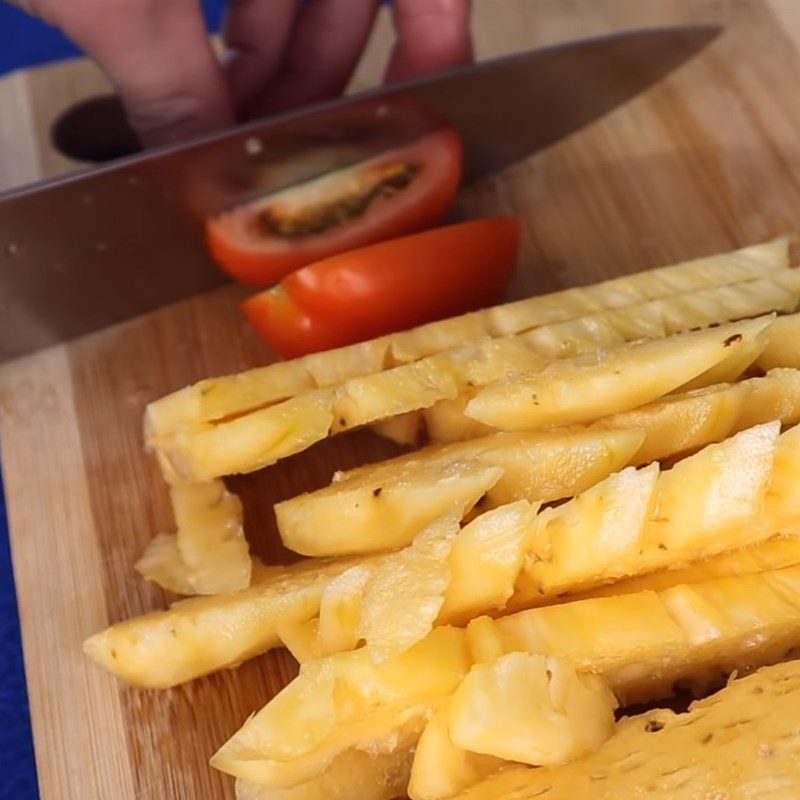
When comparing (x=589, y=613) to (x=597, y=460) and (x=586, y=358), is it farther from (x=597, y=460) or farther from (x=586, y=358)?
(x=586, y=358)

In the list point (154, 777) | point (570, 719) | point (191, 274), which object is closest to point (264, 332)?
point (191, 274)

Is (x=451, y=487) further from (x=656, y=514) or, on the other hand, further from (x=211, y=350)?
(x=211, y=350)

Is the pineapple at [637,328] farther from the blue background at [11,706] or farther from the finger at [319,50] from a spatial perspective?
the finger at [319,50]

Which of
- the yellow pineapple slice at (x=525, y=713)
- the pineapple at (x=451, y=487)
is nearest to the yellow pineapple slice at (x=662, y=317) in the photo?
the pineapple at (x=451, y=487)

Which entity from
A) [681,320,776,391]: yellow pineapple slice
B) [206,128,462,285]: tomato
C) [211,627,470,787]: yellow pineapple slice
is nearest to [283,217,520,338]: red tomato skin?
[206,128,462,285]: tomato

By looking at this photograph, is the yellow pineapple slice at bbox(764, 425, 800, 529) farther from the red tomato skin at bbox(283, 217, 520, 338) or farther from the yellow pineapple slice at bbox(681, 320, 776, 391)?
the red tomato skin at bbox(283, 217, 520, 338)
